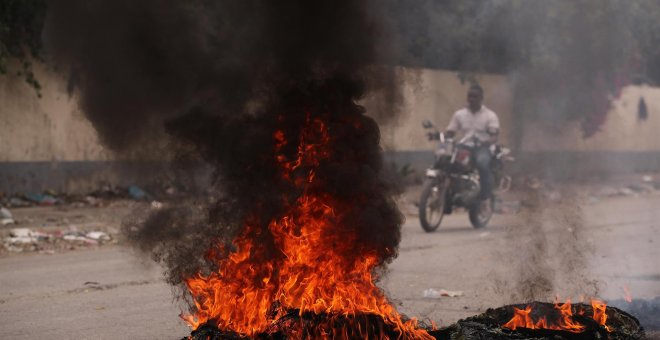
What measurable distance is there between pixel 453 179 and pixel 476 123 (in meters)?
0.81

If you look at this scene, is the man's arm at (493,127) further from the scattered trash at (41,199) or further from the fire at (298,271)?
the fire at (298,271)

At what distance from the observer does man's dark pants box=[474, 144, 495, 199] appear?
12.4m

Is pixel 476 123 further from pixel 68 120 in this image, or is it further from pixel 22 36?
pixel 22 36

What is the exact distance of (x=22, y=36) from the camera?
563 inches

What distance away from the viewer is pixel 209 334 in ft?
14.7

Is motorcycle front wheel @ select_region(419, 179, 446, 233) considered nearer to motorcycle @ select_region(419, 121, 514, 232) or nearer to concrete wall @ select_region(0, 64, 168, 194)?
Answer: motorcycle @ select_region(419, 121, 514, 232)

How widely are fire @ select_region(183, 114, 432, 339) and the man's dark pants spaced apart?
25.1ft

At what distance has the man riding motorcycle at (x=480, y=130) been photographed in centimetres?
1227

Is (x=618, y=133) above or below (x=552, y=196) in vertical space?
above

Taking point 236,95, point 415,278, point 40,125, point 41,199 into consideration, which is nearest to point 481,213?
point 415,278

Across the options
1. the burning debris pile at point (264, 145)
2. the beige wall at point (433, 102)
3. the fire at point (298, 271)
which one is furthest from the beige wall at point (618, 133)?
the fire at point (298, 271)

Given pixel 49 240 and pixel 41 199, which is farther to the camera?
pixel 41 199

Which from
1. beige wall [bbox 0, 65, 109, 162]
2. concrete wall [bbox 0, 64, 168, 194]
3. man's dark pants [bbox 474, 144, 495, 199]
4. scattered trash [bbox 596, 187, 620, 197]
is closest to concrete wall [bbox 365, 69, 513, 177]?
man's dark pants [bbox 474, 144, 495, 199]

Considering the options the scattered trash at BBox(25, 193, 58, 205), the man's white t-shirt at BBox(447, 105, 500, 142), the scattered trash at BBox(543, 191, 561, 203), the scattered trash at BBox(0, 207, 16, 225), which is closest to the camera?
the scattered trash at BBox(543, 191, 561, 203)
